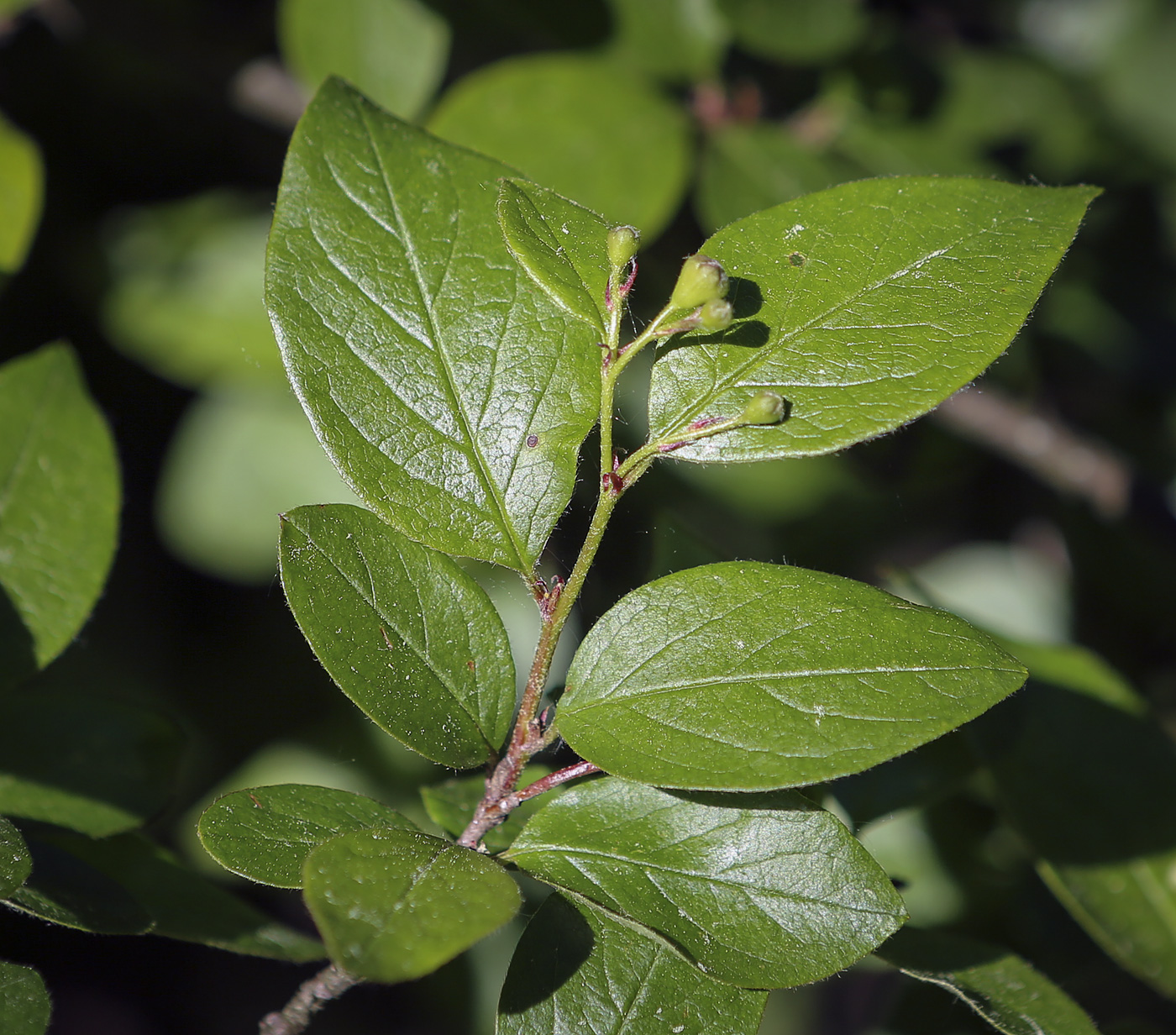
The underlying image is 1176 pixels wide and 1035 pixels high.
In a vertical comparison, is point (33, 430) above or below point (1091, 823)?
above

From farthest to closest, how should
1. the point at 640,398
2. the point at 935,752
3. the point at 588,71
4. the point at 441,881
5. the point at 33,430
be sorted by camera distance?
the point at 640,398, the point at 588,71, the point at 935,752, the point at 33,430, the point at 441,881

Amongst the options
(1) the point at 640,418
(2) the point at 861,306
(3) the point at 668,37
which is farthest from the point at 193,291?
(2) the point at 861,306

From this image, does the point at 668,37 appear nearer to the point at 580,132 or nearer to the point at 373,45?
the point at 580,132

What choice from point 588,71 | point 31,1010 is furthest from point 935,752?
point 588,71

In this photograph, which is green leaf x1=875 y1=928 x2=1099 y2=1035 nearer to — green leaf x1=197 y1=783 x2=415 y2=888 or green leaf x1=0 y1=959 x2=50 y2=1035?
green leaf x1=197 y1=783 x2=415 y2=888

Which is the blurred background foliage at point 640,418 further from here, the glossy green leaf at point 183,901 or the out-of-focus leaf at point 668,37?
the glossy green leaf at point 183,901

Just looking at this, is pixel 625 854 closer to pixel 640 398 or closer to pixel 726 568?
pixel 726 568
